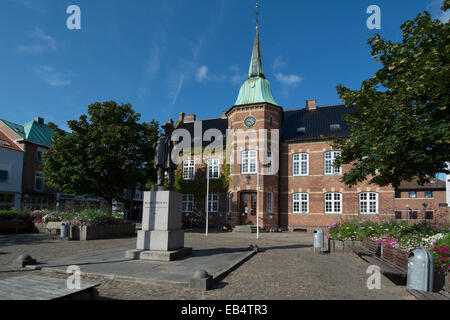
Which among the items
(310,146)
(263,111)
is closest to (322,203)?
(310,146)

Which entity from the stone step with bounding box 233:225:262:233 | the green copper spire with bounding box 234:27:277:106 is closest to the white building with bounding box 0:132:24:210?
the stone step with bounding box 233:225:262:233

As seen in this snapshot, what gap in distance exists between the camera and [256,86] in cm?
2620

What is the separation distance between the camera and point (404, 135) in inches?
333

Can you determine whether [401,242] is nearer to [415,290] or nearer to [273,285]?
[415,290]

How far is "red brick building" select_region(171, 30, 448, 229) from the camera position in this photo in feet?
78.1

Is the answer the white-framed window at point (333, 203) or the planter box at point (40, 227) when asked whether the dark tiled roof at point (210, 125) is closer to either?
the white-framed window at point (333, 203)

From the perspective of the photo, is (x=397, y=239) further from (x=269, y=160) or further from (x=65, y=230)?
(x=269, y=160)

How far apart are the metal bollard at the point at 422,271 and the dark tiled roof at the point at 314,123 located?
20.4m

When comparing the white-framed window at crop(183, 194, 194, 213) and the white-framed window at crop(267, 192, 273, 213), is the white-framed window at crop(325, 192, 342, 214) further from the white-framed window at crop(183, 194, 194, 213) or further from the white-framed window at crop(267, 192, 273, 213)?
the white-framed window at crop(183, 194, 194, 213)

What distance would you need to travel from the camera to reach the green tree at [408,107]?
26.0 feet

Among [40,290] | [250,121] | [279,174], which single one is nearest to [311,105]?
[250,121]

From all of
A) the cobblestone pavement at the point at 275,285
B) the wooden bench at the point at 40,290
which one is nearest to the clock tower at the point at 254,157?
the cobblestone pavement at the point at 275,285

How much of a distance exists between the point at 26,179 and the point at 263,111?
1061 inches

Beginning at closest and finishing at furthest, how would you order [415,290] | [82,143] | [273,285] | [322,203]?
[415,290], [273,285], [82,143], [322,203]
